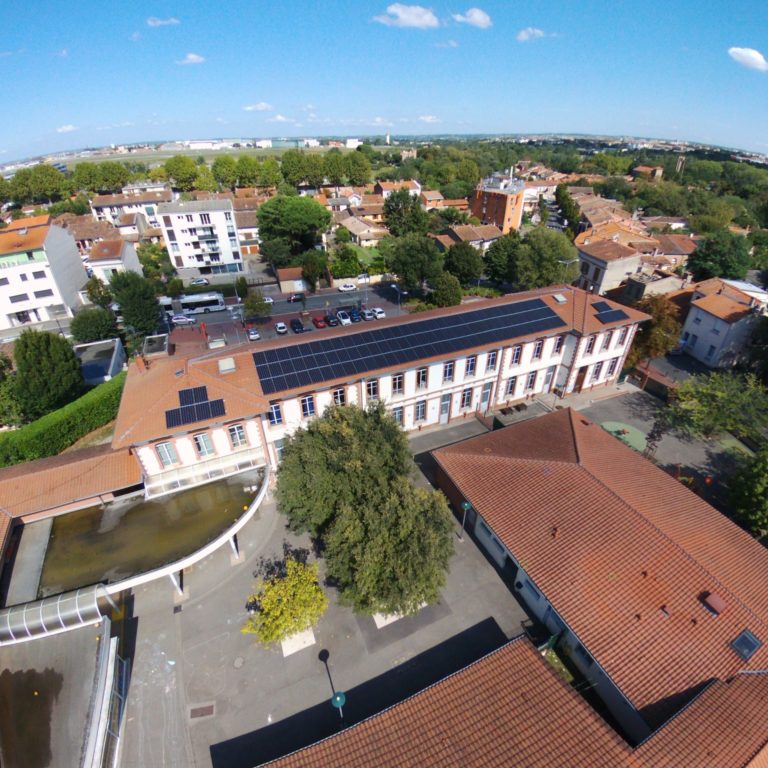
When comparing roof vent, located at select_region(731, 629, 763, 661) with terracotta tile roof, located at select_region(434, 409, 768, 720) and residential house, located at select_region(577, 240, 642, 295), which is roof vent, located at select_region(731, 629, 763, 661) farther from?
residential house, located at select_region(577, 240, 642, 295)

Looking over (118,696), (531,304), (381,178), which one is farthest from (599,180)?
(118,696)

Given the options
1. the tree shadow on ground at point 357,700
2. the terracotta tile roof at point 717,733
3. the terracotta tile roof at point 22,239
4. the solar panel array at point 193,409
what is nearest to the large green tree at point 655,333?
the terracotta tile roof at point 717,733

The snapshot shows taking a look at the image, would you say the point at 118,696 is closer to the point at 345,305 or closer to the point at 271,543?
the point at 271,543

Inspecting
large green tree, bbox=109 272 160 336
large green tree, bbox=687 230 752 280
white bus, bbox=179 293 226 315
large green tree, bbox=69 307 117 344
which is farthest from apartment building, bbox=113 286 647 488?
white bus, bbox=179 293 226 315

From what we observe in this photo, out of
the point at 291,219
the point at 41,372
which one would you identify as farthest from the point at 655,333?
the point at 291,219

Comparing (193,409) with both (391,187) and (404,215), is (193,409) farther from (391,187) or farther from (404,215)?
(391,187)
